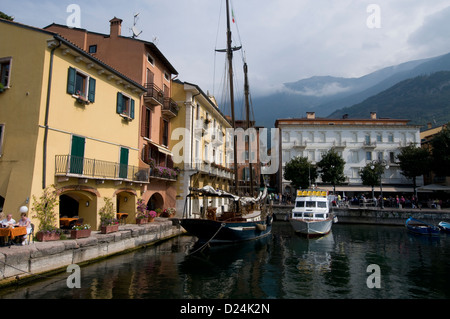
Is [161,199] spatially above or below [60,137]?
below

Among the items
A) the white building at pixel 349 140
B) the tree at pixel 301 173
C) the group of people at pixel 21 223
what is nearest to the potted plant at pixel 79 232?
the group of people at pixel 21 223

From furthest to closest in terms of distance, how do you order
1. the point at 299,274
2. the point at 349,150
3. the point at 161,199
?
the point at 349,150 → the point at 161,199 → the point at 299,274

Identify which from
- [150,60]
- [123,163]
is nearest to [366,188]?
[150,60]

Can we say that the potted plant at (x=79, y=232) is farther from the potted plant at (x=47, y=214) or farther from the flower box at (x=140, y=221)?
the flower box at (x=140, y=221)

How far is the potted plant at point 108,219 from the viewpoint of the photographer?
596 inches

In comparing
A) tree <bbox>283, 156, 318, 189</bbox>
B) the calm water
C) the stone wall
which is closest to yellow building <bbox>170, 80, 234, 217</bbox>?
the calm water

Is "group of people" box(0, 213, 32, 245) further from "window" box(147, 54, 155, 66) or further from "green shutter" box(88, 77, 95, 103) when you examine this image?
"window" box(147, 54, 155, 66)

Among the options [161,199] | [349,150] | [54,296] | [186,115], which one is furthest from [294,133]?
[54,296]

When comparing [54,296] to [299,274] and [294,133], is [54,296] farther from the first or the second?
[294,133]

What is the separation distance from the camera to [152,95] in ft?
73.2

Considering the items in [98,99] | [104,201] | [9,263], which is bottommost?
[9,263]

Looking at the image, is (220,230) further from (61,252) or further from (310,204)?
(310,204)

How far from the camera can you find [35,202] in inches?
488

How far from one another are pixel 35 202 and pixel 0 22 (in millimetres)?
9741
